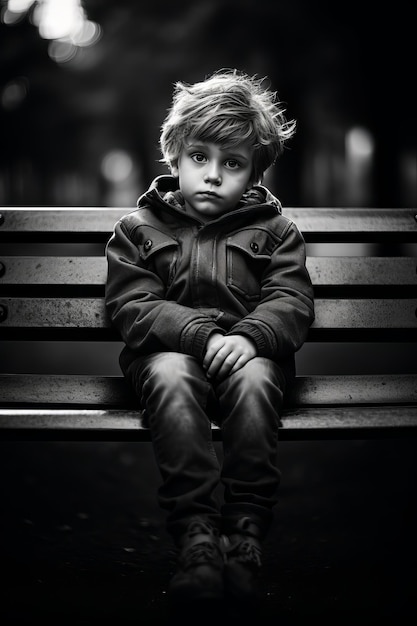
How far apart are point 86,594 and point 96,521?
0.77 metres

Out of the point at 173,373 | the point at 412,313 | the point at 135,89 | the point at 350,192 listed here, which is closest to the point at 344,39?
the point at 135,89

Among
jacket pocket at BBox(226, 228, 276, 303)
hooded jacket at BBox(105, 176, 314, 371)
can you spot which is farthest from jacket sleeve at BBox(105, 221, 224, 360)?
jacket pocket at BBox(226, 228, 276, 303)

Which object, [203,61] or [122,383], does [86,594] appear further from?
[203,61]

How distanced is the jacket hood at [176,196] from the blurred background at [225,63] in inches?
309

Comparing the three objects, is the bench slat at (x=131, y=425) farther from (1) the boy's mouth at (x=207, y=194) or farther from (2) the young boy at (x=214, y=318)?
(1) the boy's mouth at (x=207, y=194)

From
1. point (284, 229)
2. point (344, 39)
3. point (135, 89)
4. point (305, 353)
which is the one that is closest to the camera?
point (284, 229)

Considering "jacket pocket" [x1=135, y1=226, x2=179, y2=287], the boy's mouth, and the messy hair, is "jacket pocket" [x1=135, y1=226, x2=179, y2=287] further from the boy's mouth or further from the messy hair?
the messy hair

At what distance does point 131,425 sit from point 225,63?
32.3 ft

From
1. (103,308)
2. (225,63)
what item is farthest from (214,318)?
(225,63)

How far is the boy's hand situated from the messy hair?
719mm

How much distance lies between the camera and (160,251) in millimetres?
2654

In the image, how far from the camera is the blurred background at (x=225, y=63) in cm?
1023

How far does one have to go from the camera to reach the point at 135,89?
44.0 feet

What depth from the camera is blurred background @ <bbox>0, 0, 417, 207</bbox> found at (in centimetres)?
1023
